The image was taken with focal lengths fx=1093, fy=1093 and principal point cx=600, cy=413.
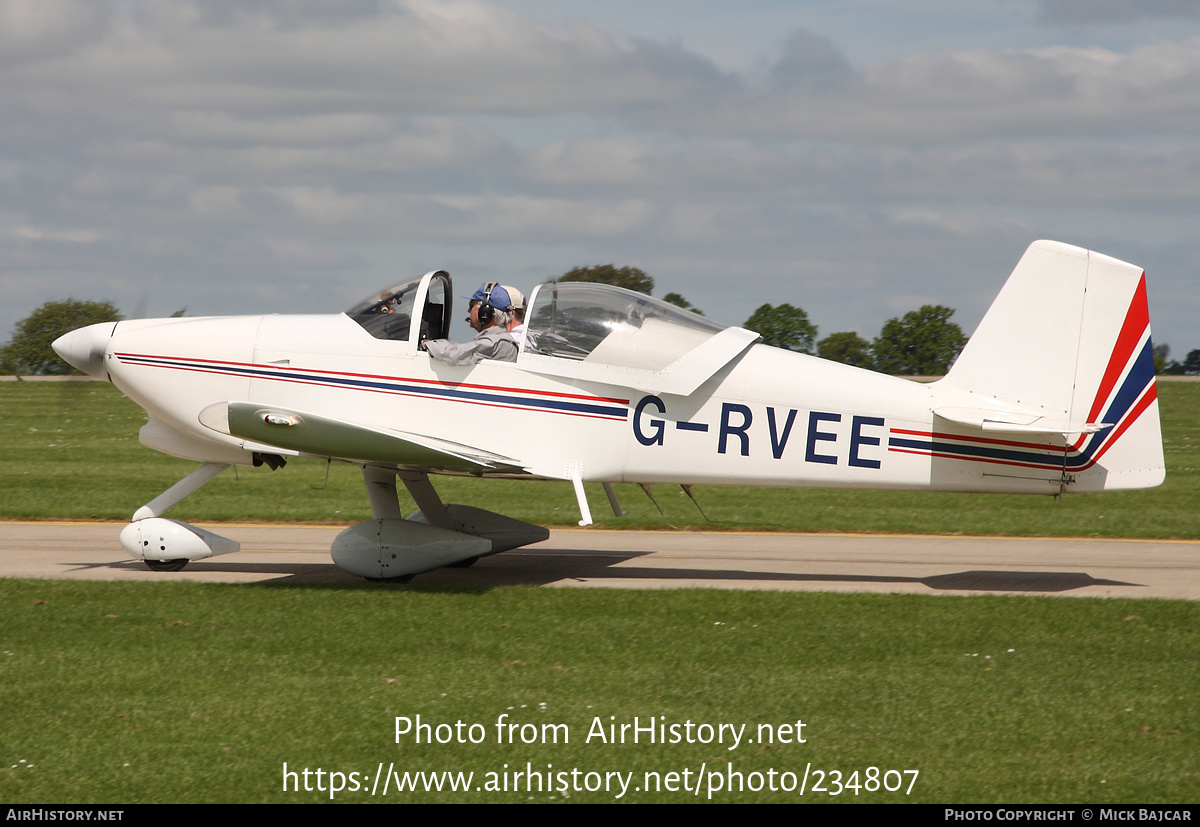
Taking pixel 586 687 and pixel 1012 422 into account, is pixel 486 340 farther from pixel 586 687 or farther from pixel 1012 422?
pixel 1012 422

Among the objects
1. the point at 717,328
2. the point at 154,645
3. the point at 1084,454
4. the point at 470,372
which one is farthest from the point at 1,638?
the point at 1084,454

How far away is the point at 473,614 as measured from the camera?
8.22 meters

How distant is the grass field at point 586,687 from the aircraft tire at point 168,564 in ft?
2.67

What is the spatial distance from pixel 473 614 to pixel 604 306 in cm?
283

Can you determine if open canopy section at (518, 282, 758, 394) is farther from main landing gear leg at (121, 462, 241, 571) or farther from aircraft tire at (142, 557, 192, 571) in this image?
aircraft tire at (142, 557, 192, 571)

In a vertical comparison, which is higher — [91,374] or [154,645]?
[91,374]

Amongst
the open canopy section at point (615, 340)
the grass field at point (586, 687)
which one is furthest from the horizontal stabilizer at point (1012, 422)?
the open canopy section at point (615, 340)

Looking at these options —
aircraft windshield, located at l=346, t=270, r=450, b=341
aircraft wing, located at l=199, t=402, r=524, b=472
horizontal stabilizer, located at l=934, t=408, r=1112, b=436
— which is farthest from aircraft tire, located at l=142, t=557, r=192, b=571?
horizontal stabilizer, located at l=934, t=408, r=1112, b=436

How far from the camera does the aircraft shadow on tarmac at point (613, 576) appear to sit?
970 centimetres

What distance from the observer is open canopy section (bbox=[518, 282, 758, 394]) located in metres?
9.11

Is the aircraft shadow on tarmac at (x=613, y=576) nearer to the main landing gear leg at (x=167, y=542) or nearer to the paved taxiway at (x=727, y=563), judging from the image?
the paved taxiway at (x=727, y=563)

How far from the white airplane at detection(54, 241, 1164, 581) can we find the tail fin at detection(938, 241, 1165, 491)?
0.05 feet

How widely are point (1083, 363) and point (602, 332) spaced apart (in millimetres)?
3916
